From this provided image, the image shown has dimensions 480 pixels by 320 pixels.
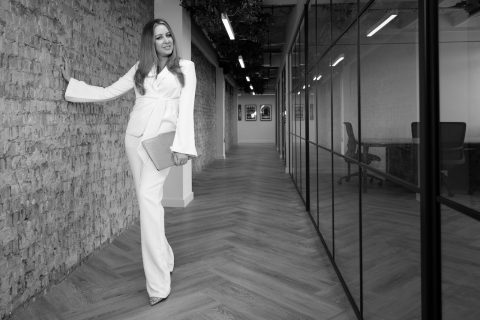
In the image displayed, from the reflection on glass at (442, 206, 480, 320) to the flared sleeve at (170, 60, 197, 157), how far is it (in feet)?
5.15

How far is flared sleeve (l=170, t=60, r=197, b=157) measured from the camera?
2.37 meters

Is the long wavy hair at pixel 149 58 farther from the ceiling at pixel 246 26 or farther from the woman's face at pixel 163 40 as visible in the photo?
the ceiling at pixel 246 26

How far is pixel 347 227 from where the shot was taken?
8.06ft

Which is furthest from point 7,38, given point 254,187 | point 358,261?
point 254,187

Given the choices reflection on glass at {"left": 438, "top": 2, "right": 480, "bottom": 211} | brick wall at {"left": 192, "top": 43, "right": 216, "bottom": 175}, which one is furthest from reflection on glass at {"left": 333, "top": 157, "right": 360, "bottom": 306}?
brick wall at {"left": 192, "top": 43, "right": 216, "bottom": 175}

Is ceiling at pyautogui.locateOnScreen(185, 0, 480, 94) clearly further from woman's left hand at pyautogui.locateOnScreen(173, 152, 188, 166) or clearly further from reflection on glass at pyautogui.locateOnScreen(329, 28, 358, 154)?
woman's left hand at pyautogui.locateOnScreen(173, 152, 188, 166)

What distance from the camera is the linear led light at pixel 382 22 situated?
145 cm

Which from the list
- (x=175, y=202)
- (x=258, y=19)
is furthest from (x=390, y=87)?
(x=258, y=19)

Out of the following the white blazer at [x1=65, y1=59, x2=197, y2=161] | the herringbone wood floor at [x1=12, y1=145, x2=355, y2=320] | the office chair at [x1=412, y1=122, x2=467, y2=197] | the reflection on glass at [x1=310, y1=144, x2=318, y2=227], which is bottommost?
the herringbone wood floor at [x1=12, y1=145, x2=355, y2=320]

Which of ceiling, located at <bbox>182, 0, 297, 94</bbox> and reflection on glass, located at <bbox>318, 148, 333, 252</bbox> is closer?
reflection on glass, located at <bbox>318, 148, 333, 252</bbox>

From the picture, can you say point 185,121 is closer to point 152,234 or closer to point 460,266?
point 152,234

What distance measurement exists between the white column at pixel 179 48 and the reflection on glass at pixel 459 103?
428 cm

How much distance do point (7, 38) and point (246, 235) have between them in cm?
253

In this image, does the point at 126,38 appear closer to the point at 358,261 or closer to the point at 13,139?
the point at 13,139
